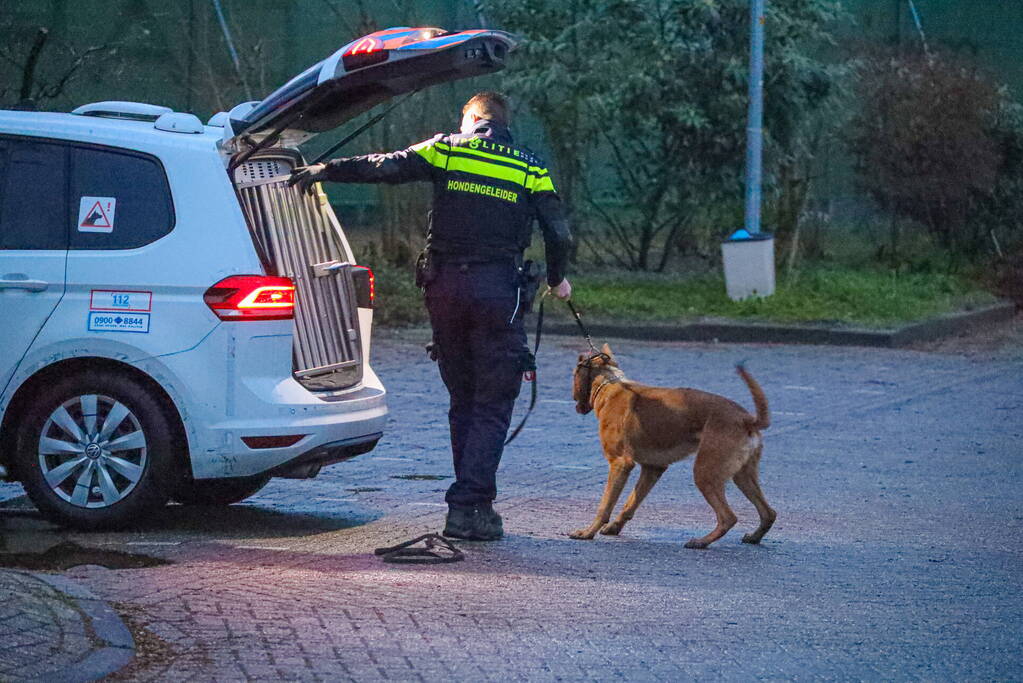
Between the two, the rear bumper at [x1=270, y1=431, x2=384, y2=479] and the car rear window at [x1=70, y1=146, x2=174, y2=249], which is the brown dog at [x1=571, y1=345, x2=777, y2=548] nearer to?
the rear bumper at [x1=270, y1=431, x2=384, y2=479]

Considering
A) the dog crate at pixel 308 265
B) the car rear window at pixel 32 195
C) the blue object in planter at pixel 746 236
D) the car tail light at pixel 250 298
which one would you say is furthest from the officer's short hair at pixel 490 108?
the blue object in planter at pixel 746 236

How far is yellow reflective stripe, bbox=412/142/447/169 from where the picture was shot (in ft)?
22.1

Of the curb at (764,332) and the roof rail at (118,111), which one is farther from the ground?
the roof rail at (118,111)

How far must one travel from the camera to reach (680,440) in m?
6.85

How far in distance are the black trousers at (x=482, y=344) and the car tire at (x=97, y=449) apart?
127 centimetres

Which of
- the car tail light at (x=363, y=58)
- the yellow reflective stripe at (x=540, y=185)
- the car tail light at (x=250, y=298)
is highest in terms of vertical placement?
the car tail light at (x=363, y=58)

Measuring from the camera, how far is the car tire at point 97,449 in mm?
6707

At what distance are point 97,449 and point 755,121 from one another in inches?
457

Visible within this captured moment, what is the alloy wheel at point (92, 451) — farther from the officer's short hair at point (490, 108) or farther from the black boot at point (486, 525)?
the officer's short hair at point (490, 108)

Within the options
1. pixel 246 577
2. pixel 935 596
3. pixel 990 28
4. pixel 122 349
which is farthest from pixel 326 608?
pixel 990 28

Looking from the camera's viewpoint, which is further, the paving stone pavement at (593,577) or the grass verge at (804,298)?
the grass verge at (804,298)

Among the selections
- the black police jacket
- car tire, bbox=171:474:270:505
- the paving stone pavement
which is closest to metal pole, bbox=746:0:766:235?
the paving stone pavement

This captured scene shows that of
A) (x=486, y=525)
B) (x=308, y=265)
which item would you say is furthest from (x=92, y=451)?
(x=486, y=525)

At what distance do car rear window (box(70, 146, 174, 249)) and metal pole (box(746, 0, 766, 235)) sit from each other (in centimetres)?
1108
